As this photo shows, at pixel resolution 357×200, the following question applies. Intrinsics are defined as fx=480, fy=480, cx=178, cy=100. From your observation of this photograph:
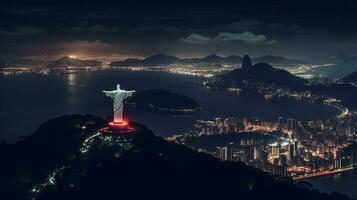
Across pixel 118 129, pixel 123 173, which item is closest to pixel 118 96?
pixel 118 129

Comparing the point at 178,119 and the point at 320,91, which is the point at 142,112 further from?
the point at 320,91

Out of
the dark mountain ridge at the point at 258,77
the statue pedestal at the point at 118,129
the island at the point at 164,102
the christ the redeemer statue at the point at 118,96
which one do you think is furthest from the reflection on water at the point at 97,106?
the christ the redeemer statue at the point at 118,96

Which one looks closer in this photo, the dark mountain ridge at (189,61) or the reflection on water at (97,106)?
the reflection on water at (97,106)

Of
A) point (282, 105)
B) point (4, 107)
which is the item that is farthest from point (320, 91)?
point (4, 107)

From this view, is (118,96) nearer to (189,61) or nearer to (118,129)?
(118,129)

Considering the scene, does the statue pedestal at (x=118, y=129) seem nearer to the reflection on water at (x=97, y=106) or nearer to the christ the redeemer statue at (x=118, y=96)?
the christ the redeemer statue at (x=118, y=96)

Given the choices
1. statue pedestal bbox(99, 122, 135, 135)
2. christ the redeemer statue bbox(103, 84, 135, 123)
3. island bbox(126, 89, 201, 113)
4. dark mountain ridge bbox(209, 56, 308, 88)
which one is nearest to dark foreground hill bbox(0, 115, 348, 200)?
statue pedestal bbox(99, 122, 135, 135)
